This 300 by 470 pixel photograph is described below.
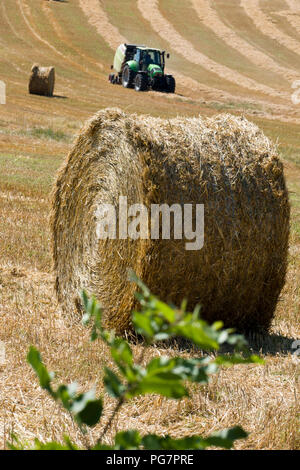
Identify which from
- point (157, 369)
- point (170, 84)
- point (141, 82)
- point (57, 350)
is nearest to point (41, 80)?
point (141, 82)

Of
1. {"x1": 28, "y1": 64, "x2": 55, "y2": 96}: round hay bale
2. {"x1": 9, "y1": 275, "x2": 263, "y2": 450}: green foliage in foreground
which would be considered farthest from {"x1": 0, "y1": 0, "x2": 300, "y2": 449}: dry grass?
{"x1": 28, "y1": 64, "x2": 55, "y2": 96}: round hay bale

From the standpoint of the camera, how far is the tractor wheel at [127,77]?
105 feet

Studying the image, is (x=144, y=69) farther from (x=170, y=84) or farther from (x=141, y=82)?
(x=170, y=84)

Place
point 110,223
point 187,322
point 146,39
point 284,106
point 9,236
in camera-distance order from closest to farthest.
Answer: point 187,322 < point 110,223 < point 9,236 < point 284,106 < point 146,39

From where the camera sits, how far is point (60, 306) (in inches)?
225

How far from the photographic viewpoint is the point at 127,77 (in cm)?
3247

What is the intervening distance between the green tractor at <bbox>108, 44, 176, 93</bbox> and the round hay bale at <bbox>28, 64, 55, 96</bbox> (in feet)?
13.2

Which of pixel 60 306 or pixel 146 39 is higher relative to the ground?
pixel 146 39

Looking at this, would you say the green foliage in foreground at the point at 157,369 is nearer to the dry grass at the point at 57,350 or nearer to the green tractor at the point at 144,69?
the dry grass at the point at 57,350

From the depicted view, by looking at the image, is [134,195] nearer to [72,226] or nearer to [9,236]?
[72,226]

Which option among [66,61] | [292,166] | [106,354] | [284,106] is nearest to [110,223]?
[106,354]

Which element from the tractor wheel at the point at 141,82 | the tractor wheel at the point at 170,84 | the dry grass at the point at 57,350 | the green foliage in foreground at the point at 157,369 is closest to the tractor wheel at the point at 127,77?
the tractor wheel at the point at 141,82

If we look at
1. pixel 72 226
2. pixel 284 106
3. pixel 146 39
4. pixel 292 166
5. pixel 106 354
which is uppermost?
pixel 146 39

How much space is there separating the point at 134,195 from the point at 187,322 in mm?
3711
